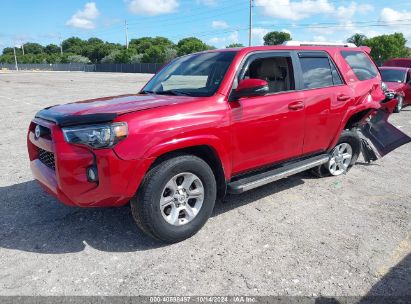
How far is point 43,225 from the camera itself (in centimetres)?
409

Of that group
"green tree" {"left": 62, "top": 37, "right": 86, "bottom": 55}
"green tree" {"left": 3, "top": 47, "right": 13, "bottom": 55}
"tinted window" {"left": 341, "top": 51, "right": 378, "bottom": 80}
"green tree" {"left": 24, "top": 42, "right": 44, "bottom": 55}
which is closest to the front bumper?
"tinted window" {"left": 341, "top": 51, "right": 378, "bottom": 80}

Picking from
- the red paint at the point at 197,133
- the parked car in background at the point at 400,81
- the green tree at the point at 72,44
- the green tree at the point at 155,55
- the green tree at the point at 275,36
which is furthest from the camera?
the green tree at the point at 72,44

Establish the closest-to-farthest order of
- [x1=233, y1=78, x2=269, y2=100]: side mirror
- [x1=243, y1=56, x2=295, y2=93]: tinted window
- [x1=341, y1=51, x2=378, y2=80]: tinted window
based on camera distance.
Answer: [x1=233, y1=78, x2=269, y2=100]: side mirror, [x1=243, y1=56, x2=295, y2=93]: tinted window, [x1=341, y1=51, x2=378, y2=80]: tinted window

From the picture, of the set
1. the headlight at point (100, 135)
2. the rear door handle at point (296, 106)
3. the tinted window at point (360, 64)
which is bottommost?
the headlight at point (100, 135)

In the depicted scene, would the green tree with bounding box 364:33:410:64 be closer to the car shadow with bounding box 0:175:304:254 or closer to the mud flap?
the mud flap

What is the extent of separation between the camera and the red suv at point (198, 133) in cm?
318

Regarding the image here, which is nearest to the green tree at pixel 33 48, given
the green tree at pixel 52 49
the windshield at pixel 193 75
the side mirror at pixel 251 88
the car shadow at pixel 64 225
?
the green tree at pixel 52 49

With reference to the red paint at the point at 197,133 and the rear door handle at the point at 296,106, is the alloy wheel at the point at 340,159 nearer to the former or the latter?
the red paint at the point at 197,133

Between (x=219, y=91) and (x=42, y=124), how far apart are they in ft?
5.85

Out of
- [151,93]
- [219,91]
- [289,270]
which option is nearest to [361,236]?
[289,270]

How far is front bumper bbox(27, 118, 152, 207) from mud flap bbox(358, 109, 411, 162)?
14.4 ft

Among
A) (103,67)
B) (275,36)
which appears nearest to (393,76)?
(103,67)

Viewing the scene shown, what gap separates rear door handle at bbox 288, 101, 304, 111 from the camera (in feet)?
14.4

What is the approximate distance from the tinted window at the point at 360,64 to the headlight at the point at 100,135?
380 centimetres
